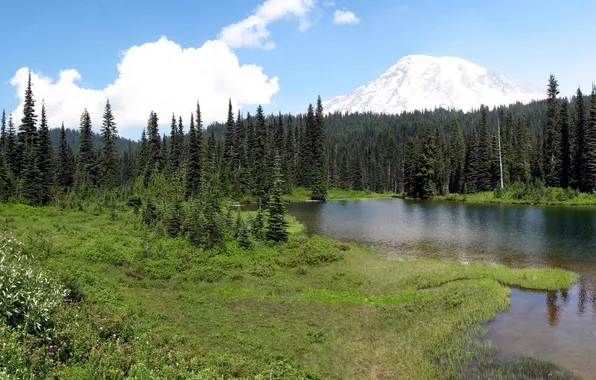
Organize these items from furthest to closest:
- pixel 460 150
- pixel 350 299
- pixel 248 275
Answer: pixel 460 150 → pixel 248 275 → pixel 350 299

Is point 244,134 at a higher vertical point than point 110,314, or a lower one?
higher

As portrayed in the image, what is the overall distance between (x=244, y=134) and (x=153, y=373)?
132 meters

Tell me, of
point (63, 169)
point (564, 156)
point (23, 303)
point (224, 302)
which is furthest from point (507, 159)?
point (63, 169)

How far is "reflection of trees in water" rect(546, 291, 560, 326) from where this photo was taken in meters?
20.3

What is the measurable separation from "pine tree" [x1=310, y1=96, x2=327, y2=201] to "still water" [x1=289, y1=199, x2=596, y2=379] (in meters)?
40.2

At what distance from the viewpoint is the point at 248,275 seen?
1084 inches

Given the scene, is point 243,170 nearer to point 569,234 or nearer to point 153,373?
point 569,234

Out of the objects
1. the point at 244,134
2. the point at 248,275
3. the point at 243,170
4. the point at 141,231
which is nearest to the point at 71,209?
the point at 141,231

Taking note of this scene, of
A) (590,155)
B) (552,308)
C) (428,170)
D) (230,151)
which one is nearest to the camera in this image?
(552,308)

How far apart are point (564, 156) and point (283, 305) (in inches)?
3949

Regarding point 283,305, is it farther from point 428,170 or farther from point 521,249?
point 428,170

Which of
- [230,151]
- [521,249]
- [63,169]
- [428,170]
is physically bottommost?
[521,249]

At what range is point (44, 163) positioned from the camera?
233 ft

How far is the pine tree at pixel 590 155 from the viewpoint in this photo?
83.5 m
